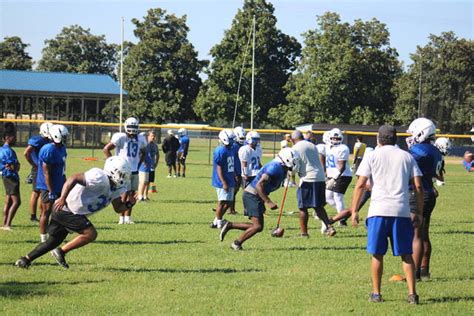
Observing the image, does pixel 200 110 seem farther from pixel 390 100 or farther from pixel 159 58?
pixel 390 100

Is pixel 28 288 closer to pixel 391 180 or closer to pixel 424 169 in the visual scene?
pixel 391 180

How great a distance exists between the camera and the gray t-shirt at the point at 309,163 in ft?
43.4

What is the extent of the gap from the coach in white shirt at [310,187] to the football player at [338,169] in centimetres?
168

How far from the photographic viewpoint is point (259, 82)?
226 ft

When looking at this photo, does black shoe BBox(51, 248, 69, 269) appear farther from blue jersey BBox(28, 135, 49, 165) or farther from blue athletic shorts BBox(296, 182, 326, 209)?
blue athletic shorts BBox(296, 182, 326, 209)

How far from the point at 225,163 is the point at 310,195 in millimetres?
2159

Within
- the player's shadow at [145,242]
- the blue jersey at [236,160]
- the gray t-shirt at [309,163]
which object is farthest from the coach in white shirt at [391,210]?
the blue jersey at [236,160]

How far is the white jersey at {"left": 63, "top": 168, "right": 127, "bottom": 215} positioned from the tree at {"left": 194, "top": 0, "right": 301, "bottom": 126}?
5855cm

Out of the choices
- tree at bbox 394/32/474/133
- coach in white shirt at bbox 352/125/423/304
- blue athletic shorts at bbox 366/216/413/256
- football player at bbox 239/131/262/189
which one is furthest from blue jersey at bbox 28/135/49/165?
tree at bbox 394/32/474/133

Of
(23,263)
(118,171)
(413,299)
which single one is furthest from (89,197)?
(413,299)

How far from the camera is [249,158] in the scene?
16406mm

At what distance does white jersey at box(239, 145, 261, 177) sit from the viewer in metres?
16.2

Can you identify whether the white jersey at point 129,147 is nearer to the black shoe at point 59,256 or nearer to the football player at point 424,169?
the black shoe at point 59,256

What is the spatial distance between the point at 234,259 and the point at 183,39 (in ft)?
215
